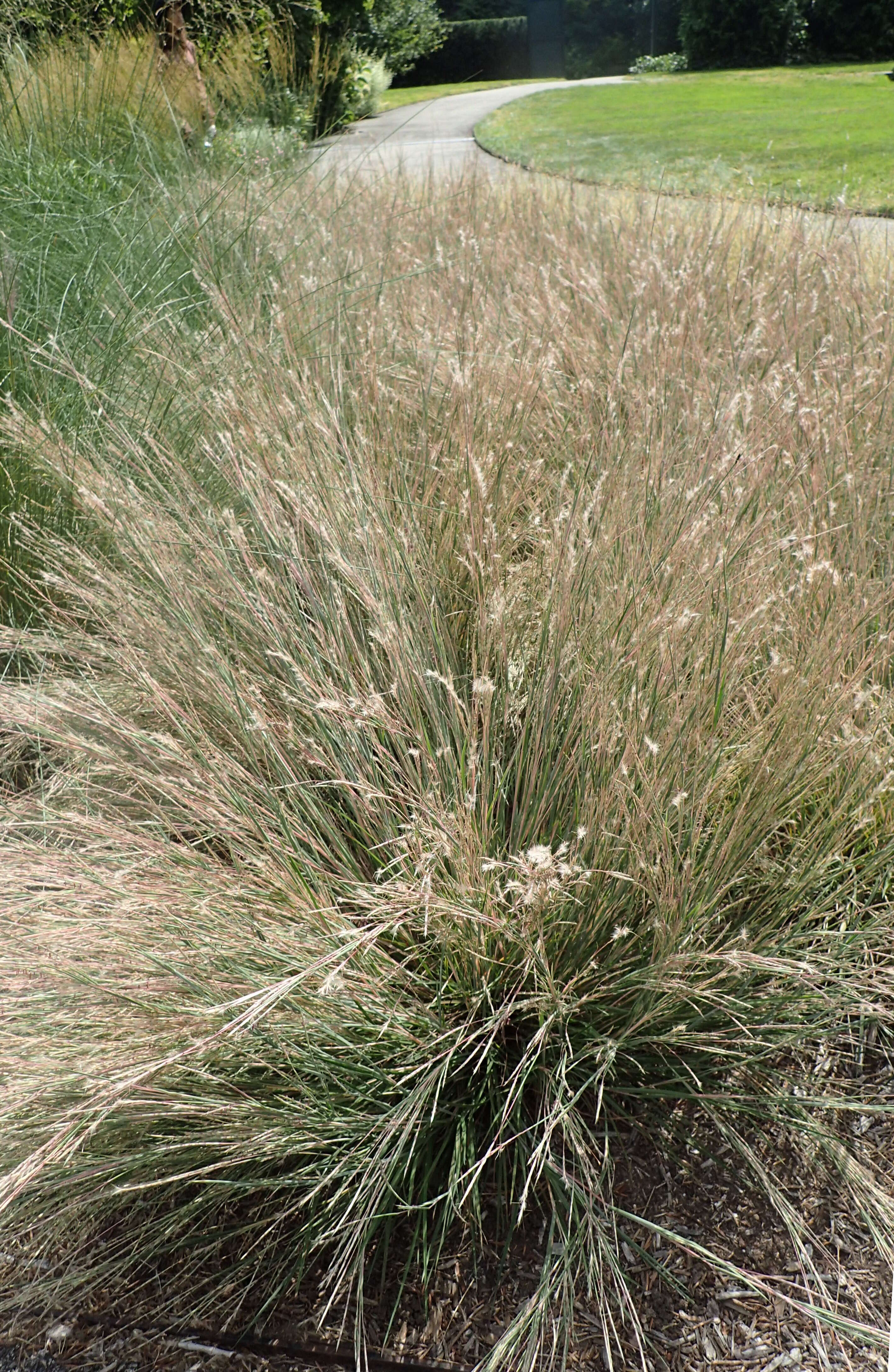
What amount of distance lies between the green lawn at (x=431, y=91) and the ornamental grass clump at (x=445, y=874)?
13125mm

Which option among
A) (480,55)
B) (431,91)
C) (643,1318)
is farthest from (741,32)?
(643,1318)

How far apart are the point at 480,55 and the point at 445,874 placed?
119 feet

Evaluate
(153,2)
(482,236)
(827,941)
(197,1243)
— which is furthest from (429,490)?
(153,2)

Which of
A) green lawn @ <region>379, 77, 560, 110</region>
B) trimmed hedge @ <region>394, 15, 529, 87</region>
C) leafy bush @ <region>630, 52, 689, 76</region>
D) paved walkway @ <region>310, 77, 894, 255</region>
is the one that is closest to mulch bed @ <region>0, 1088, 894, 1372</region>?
paved walkway @ <region>310, 77, 894, 255</region>

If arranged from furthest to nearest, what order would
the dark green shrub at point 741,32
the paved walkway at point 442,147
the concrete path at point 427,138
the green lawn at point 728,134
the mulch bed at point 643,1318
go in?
the dark green shrub at point 741,32 < the green lawn at point 728,134 < the concrete path at point 427,138 < the paved walkway at point 442,147 < the mulch bed at point 643,1318

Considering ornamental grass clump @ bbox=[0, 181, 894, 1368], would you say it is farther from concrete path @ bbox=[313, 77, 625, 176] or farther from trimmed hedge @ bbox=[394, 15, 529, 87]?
trimmed hedge @ bbox=[394, 15, 529, 87]

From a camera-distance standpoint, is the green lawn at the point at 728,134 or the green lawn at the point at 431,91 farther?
the green lawn at the point at 431,91

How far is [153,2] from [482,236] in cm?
434

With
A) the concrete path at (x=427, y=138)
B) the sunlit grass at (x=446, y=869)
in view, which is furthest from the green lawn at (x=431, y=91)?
the sunlit grass at (x=446, y=869)

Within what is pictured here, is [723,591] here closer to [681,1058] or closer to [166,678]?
[681,1058]

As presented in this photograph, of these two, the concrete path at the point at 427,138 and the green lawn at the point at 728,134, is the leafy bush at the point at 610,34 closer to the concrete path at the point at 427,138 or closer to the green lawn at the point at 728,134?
the concrete path at the point at 427,138

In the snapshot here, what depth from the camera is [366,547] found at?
1.81 m

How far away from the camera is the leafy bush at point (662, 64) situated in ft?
98.3

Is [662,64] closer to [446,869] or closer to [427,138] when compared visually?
[427,138]
